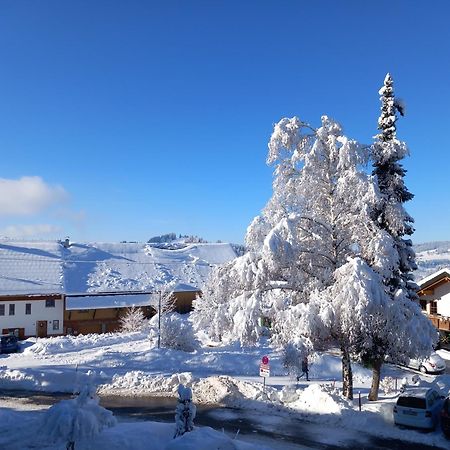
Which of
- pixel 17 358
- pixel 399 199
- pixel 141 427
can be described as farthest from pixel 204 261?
pixel 141 427

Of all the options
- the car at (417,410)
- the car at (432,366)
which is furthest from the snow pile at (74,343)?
the car at (417,410)

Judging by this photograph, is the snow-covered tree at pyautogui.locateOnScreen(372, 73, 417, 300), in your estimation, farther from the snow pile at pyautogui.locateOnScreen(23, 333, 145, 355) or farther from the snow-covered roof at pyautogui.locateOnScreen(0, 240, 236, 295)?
the snow-covered roof at pyautogui.locateOnScreen(0, 240, 236, 295)

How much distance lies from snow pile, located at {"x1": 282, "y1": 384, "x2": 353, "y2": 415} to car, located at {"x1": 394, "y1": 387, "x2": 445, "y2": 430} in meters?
2.08

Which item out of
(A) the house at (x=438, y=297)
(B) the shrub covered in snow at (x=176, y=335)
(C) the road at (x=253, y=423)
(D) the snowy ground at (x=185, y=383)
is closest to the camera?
(D) the snowy ground at (x=185, y=383)

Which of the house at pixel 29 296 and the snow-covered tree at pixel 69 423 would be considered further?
the house at pixel 29 296

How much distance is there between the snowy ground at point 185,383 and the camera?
531 inches

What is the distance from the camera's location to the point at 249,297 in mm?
17953

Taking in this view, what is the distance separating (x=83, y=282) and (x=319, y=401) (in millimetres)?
37460

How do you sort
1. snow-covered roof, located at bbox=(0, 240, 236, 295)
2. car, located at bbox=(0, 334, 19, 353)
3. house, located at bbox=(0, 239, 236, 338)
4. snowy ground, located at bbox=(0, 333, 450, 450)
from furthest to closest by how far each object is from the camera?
snow-covered roof, located at bbox=(0, 240, 236, 295) < house, located at bbox=(0, 239, 236, 338) < car, located at bbox=(0, 334, 19, 353) < snowy ground, located at bbox=(0, 333, 450, 450)

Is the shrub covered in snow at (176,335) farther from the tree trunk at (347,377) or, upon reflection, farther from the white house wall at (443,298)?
the white house wall at (443,298)

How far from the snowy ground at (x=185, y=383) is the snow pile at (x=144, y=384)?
0.05 meters

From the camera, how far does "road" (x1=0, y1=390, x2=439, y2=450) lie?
15.3 metres

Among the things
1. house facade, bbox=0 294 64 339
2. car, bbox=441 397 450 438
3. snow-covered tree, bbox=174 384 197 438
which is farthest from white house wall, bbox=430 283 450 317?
house facade, bbox=0 294 64 339

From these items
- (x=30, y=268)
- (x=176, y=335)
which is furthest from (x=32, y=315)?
(x=176, y=335)
